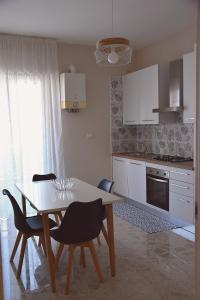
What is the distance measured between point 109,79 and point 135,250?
331 cm

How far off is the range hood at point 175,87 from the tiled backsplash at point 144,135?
0.43 metres

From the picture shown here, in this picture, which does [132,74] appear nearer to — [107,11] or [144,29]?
[144,29]

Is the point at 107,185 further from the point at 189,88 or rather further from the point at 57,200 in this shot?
the point at 189,88

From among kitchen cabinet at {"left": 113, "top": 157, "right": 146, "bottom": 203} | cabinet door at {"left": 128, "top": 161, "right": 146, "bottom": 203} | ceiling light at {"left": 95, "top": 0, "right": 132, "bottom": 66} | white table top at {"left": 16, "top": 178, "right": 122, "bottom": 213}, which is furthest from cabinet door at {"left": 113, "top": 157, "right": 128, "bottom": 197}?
ceiling light at {"left": 95, "top": 0, "right": 132, "bottom": 66}

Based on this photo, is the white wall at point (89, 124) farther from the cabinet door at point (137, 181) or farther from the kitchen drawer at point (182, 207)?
the kitchen drawer at point (182, 207)

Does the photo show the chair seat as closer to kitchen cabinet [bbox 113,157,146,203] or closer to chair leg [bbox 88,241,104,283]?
chair leg [bbox 88,241,104,283]

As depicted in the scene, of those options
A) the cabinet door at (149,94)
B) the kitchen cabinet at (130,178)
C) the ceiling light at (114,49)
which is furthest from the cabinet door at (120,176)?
the ceiling light at (114,49)

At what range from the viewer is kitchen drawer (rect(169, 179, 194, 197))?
371 cm

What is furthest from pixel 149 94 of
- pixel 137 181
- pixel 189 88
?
pixel 137 181

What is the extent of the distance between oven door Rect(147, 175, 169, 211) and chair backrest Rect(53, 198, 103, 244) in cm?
186

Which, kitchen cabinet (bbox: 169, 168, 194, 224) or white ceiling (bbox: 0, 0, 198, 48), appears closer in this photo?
white ceiling (bbox: 0, 0, 198, 48)

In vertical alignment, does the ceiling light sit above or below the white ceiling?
below

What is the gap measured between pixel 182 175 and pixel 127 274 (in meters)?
1.56

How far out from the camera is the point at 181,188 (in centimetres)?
385
